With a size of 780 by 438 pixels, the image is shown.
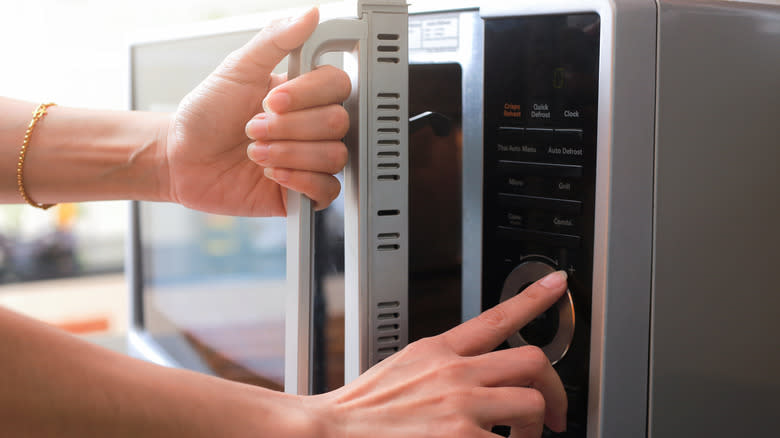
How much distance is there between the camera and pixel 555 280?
489 millimetres

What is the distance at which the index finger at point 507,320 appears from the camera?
0.49m

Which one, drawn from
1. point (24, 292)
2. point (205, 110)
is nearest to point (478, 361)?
point (205, 110)

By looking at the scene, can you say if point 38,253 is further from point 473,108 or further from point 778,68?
point 778,68

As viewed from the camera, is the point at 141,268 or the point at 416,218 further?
the point at 141,268

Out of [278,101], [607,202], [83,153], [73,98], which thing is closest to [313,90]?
[278,101]

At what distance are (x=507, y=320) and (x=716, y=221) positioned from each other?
17cm

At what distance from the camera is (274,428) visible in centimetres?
41

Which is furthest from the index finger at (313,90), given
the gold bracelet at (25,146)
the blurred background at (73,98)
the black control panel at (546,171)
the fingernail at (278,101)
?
the blurred background at (73,98)

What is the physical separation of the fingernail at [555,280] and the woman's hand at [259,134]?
184mm

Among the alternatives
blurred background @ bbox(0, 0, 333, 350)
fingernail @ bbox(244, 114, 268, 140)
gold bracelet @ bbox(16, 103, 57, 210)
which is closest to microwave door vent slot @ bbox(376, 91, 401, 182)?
fingernail @ bbox(244, 114, 268, 140)

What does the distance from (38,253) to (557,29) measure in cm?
230

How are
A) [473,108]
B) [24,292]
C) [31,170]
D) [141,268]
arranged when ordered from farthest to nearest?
[24,292], [141,268], [31,170], [473,108]

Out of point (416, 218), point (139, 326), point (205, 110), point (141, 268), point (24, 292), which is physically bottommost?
point (24, 292)

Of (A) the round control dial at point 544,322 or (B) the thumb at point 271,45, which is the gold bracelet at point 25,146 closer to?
(B) the thumb at point 271,45
